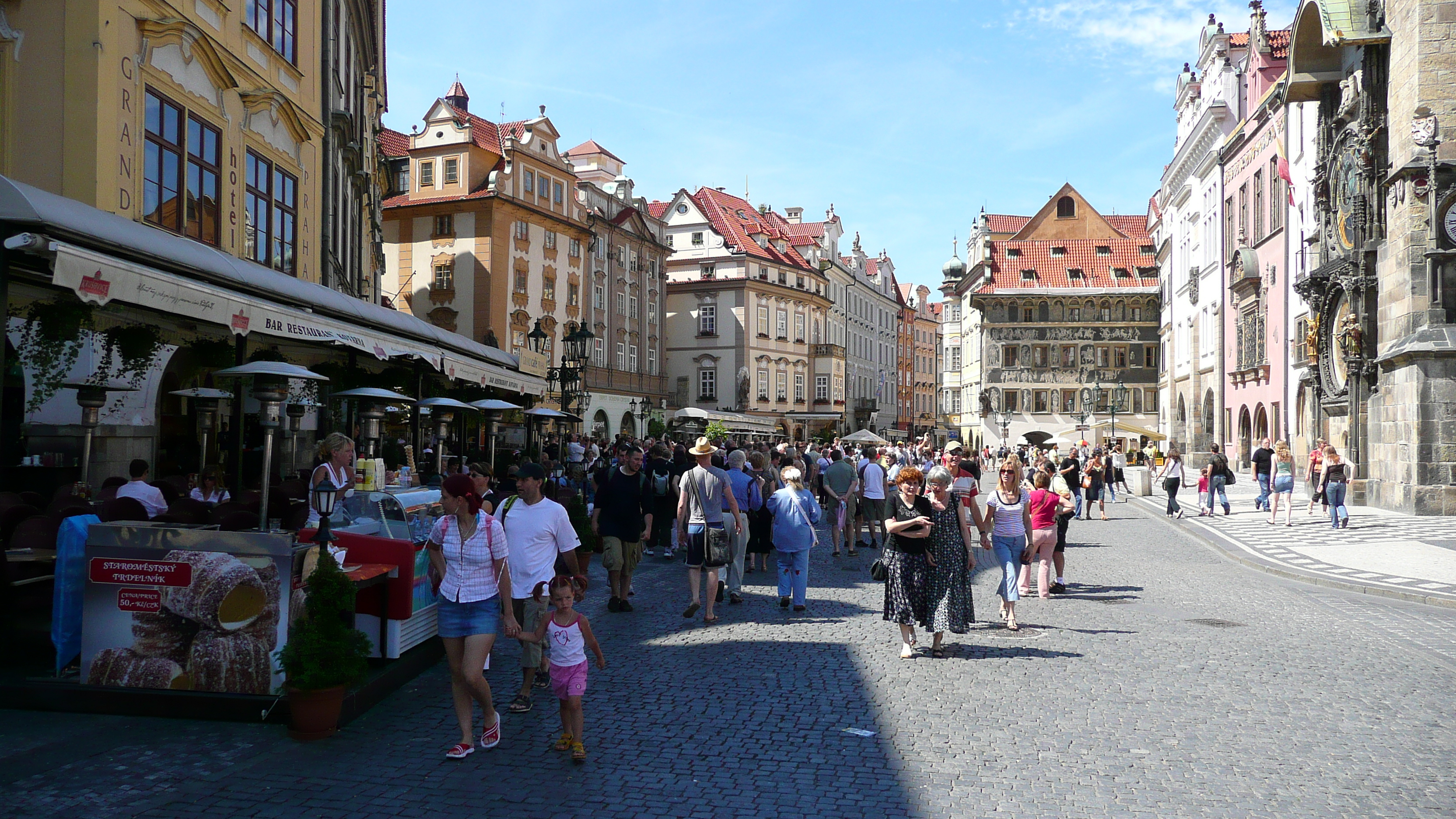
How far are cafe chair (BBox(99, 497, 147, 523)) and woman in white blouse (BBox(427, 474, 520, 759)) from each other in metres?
3.25

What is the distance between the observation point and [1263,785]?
5719 mm

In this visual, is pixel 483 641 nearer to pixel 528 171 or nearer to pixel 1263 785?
pixel 1263 785

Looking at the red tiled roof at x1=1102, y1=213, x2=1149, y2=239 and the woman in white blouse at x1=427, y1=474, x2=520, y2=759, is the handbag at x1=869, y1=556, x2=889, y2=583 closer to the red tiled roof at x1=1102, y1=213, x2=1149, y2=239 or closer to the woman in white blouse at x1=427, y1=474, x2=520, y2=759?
the woman in white blouse at x1=427, y1=474, x2=520, y2=759

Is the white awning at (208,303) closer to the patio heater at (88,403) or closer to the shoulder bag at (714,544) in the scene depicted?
the patio heater at (88,403)

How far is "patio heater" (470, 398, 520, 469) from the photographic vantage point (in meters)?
19.7

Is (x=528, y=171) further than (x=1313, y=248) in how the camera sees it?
Yes

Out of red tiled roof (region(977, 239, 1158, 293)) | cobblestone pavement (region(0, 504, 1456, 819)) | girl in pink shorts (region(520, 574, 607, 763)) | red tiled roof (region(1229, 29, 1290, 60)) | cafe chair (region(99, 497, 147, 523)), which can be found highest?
red tiled roof (region(1229, 29, 1290, 60))

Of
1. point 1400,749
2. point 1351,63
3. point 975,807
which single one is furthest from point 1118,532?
point 975,807

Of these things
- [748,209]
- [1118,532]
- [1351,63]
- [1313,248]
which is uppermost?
[748,209]

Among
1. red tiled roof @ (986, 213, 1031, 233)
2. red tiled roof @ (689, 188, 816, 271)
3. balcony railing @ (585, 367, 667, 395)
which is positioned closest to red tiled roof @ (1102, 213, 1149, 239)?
red tiled roof @ (986, 213, 1031, 233)

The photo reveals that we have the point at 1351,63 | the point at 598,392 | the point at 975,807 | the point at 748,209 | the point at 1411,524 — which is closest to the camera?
the point at 975,807

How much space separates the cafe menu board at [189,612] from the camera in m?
6.87

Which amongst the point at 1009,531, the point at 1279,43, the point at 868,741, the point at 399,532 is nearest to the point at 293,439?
the point at 399,532

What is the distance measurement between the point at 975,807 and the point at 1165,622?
21.0ft
